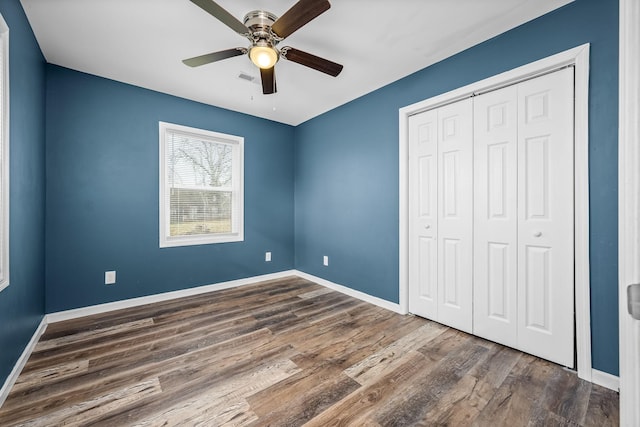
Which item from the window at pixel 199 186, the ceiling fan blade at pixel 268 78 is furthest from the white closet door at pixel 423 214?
the window at pixel 199 186

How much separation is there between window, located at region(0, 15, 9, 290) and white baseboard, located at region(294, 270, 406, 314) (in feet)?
10.1

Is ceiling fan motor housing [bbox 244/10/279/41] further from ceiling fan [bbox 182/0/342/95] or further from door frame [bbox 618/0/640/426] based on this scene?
door frame [bbox 618/0/640/426]

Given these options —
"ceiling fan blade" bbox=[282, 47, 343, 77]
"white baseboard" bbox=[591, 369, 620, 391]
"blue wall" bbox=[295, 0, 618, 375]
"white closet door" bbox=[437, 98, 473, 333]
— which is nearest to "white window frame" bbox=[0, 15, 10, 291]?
"ceiling fan blade" bbox=[282, 47, 343, 77]

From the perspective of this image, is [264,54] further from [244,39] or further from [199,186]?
[199,186]

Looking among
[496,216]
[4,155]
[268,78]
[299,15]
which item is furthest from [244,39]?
[496,216]

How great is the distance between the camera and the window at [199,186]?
135 inches

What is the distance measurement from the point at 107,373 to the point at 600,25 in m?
4.10

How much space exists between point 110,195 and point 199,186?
3.25 feet

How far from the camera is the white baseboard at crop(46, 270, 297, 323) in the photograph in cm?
278

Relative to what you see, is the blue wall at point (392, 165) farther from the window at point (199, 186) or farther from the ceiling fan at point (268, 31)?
the ceiling fan at point (268, 31)

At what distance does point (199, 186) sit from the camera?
12.2 feet

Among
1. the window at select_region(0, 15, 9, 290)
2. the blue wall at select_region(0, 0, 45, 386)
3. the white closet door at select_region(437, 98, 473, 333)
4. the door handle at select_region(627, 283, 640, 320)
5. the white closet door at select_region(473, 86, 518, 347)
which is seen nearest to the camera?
the door handle at select_region(627, 283, 640, 320)

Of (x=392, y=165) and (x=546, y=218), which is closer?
(x=546, y=218)

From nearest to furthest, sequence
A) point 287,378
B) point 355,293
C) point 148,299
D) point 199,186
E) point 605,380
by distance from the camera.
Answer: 1. point 605,380
2. point 287,378
3. point 148,299
4. point 355,293
5. point 199,186
